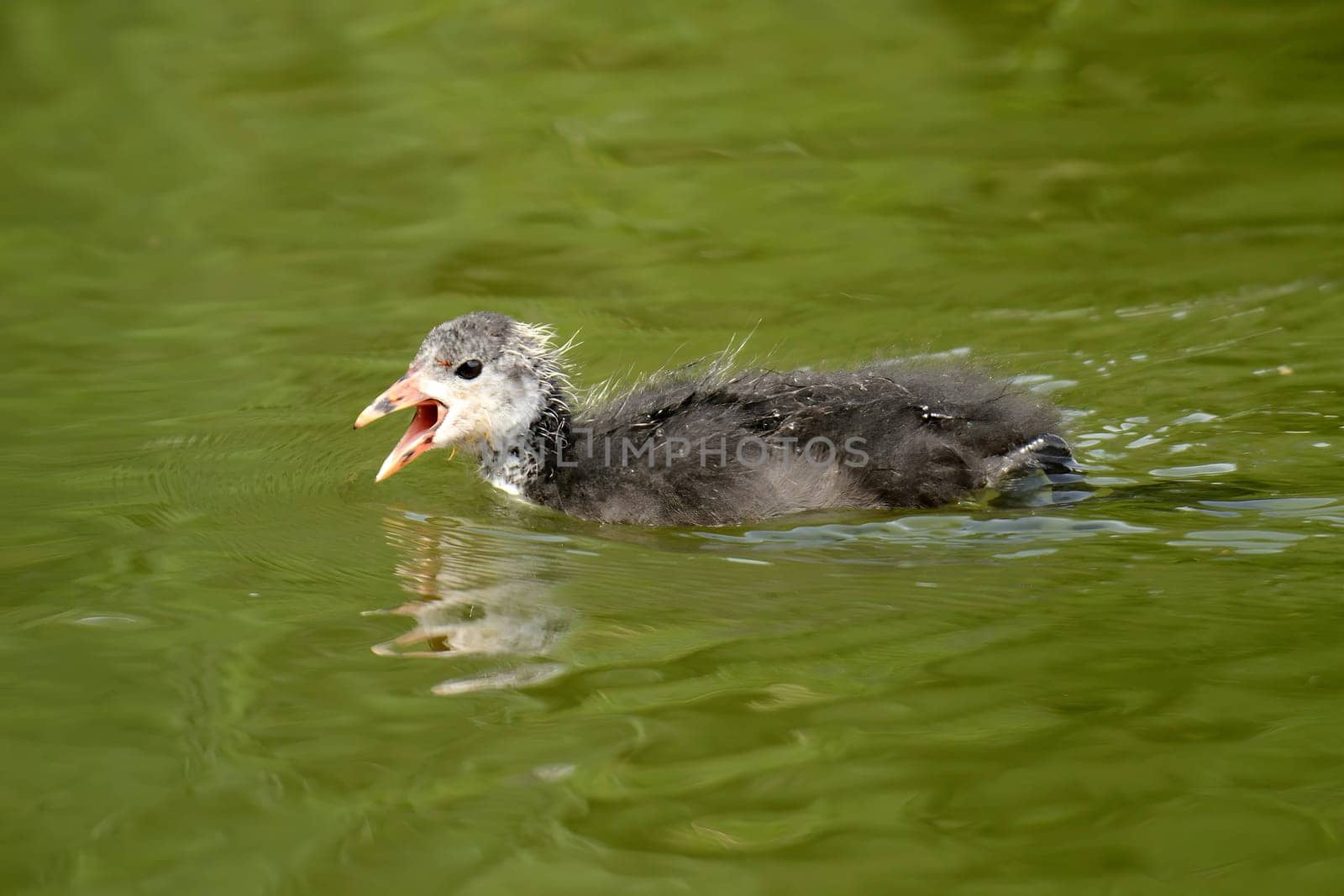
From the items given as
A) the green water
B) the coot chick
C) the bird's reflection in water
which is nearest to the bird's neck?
the coot chick

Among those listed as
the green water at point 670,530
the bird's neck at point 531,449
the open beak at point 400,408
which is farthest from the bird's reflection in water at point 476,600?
the bird's neck at point 531,449

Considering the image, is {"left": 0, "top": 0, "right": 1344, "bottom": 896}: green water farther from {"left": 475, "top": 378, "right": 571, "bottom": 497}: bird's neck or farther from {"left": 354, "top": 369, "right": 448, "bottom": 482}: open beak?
{"left": 354, "top": 369, "right": 448, "bottom": 482}: open beak

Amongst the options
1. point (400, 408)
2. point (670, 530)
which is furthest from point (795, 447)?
point (400, 408)

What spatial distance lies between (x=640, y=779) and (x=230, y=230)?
20.3 ft

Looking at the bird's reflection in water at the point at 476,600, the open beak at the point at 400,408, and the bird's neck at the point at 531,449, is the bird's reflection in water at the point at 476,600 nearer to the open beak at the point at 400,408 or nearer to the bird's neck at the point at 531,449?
the open beak at the point at 400,408

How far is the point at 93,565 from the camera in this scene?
5000mm

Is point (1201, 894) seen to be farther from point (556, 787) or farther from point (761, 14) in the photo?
point (761, 14)

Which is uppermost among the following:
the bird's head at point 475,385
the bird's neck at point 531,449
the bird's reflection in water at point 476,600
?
the bird's head at point 475,385

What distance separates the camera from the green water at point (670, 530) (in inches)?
132

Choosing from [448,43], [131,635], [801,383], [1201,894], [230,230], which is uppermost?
[448,43]

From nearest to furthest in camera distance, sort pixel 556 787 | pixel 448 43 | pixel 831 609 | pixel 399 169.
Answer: pixel 556 787, pixel 831 609, pixel 399 169, pixel 448 43

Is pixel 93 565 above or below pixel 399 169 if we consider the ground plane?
below

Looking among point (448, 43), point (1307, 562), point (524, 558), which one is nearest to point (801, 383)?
point (524, 558)

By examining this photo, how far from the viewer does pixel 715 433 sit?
5.41 m
